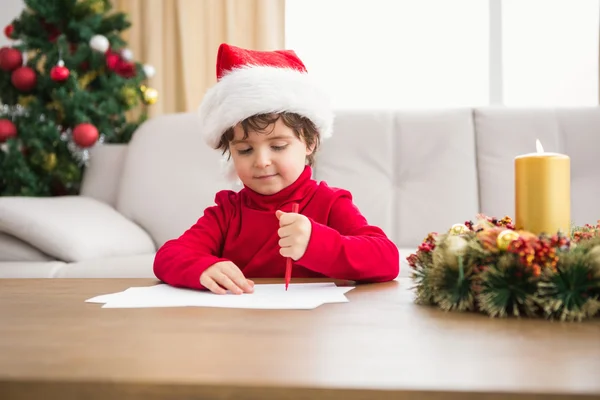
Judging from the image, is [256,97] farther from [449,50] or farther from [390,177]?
[449,50]

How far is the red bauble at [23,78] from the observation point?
2676 mm

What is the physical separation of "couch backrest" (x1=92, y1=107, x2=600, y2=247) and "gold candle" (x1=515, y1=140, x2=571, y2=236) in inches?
55.7

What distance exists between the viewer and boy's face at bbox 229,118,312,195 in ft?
3.90

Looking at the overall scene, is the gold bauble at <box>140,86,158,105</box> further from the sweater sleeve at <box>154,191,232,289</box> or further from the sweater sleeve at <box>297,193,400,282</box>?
the sweater sleeve at <box>297,193,400,282</box>

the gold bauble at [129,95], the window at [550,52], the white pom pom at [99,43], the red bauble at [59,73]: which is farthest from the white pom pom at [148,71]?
the window at [550,52]

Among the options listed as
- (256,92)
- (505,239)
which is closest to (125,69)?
(256,92)

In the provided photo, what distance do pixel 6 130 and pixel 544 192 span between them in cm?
245

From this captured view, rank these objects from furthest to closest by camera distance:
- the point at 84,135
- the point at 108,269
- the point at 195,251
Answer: the point at 84,135 < the point at 108,269 < the point at 195,251

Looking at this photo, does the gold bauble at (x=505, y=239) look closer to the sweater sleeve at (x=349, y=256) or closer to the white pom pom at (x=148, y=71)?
the sweater sleeve at (x=349, y=256)

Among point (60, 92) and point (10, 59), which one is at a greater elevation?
point (10, 59)

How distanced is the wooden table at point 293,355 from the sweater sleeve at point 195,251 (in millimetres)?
218

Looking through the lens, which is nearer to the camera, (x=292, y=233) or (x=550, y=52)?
(x=292, y=233)

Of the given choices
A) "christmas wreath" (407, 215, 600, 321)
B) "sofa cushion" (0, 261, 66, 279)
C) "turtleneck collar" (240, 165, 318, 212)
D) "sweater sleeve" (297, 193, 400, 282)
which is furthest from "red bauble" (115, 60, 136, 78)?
"christmas wreath" (407, 215, 600, 321)

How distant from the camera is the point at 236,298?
826mm
